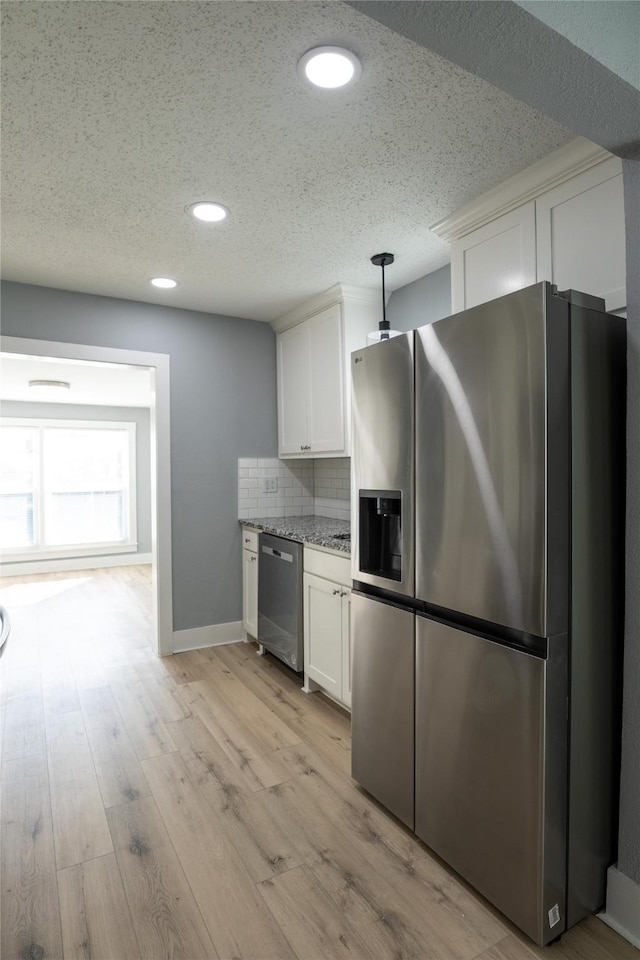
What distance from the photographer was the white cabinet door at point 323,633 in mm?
2809

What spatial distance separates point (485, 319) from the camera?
1.56 m

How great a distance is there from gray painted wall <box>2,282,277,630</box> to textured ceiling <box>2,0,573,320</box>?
29.7 inches

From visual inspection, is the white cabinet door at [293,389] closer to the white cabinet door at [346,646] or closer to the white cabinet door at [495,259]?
the white cabinet door at [346,646]

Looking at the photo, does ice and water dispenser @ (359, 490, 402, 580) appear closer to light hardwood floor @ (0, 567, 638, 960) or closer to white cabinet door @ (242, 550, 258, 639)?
light hardwood floor @ (0, 567, 638, 960)

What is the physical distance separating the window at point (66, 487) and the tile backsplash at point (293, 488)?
456 centimetres

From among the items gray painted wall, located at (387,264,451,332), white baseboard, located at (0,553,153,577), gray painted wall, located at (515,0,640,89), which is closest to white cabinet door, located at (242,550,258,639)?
gray painted wall, located at (387,264,451,332)

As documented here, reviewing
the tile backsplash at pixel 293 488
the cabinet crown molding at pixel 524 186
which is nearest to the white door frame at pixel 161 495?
the tile backsplash at pixel 293 488

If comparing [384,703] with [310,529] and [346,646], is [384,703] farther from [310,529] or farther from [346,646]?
[310,529]

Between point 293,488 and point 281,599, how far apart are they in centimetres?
113

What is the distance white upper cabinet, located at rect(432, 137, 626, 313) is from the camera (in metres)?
1.76

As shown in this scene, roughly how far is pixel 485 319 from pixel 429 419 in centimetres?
36

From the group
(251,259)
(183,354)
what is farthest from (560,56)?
(183,354)

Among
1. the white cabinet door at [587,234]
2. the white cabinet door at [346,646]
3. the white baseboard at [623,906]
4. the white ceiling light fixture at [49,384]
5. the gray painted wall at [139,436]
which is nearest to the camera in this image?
the white baseboard at [623,906]

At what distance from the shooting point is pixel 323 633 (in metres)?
2.94
